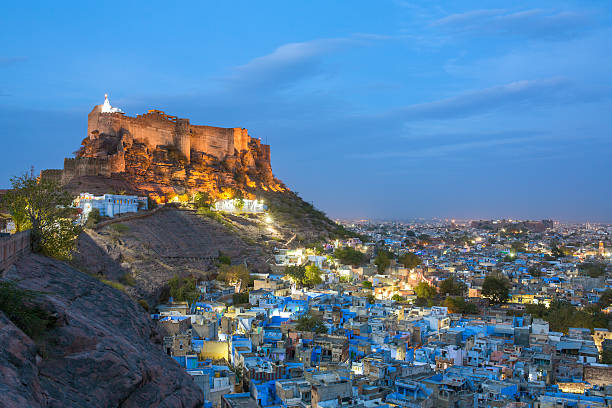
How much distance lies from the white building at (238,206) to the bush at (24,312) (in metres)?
27.1

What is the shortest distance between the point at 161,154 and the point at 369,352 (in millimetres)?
24395

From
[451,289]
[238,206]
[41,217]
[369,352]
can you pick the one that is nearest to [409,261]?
[451,289]

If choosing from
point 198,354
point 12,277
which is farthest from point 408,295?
point 12,277

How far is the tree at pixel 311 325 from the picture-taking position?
13617 mm

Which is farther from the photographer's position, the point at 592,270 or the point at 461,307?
the point at 592,270

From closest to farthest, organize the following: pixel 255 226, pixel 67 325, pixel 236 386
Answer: pixel 67 325, pixel 236 386, pixel 255 226

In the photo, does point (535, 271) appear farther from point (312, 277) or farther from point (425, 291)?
point (312, 277)

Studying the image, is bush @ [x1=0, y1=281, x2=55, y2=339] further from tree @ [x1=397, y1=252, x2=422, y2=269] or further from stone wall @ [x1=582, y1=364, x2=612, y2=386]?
tree @ [x1=397, y1=252, x2=422, y2=269]

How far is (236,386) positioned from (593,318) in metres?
12.4

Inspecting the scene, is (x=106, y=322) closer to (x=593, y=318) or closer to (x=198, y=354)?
(x=198, y=354)

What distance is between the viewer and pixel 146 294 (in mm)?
16969

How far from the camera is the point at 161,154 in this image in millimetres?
33750

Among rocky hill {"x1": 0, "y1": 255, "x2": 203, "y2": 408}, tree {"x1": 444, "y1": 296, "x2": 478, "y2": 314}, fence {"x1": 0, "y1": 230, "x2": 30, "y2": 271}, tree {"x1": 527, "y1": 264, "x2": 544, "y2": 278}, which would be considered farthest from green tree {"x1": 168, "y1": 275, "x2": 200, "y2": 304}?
tree {"x1": 527, "y1": 264, "x2": 544, "y2": 278}

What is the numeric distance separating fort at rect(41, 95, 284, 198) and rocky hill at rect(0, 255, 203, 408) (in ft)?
75.6
